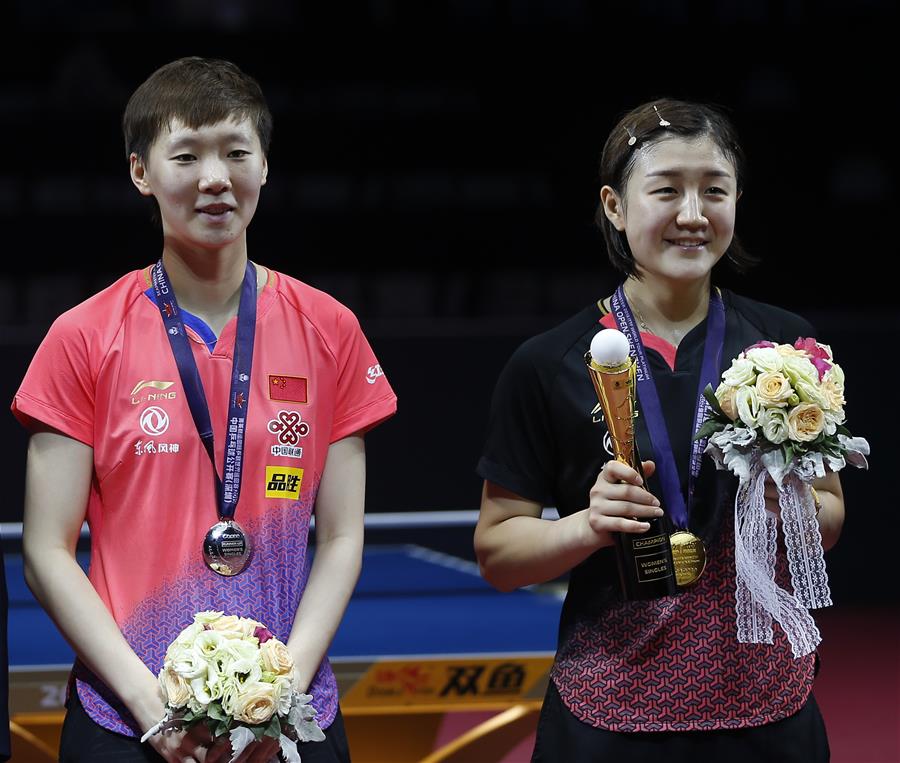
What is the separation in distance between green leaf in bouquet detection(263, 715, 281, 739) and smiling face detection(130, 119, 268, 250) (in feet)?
2.66

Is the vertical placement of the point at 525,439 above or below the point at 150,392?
below

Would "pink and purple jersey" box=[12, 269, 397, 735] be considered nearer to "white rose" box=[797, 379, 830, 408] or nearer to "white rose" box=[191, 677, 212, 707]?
"white rose" box=[191, 677, 212, 707]

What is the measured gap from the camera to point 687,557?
2363mm

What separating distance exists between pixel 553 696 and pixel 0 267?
5499 millimetres

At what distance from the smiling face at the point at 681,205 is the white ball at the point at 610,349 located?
338mm

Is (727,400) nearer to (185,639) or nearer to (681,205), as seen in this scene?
(681,205)

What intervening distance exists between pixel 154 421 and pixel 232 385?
0.14 metres

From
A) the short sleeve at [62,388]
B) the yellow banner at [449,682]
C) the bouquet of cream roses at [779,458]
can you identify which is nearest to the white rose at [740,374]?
the bouquet of cream roses at [779,458]

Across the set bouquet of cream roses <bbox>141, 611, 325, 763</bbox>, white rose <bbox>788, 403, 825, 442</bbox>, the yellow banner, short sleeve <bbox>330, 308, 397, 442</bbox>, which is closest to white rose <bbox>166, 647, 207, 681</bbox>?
bouquet of cream roses <bbox>141, 611, 325, 763</bbox>

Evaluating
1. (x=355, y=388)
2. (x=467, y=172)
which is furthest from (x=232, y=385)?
(x=467, y=172)

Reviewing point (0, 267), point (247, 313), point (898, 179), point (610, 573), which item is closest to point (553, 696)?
point (610, 573)

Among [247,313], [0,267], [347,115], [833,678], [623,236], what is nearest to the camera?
[247,313]

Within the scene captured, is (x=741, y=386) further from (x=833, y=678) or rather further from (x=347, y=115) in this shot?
(x=347, y=115)

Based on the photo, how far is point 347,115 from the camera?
7.91 meters
